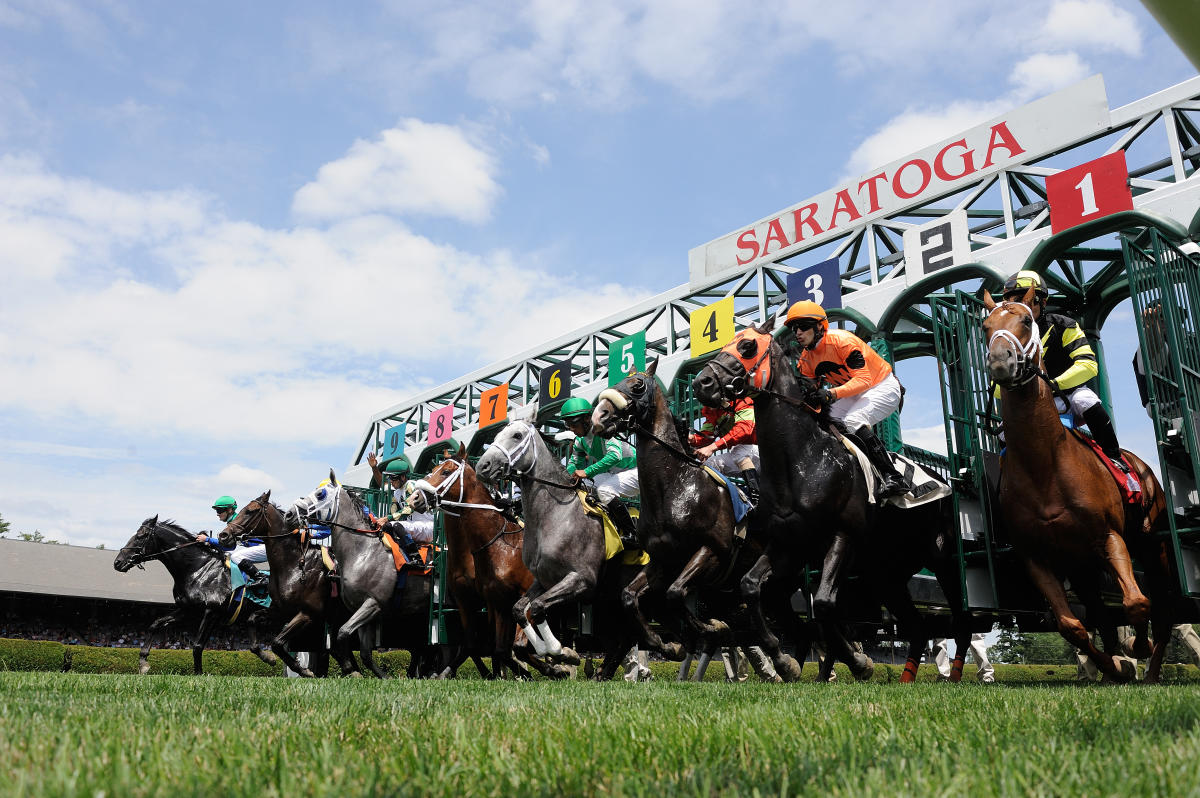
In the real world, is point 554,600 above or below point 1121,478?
below

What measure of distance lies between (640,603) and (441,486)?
2515 millimetres

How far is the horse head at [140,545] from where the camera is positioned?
43.6ft

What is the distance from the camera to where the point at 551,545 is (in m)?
7.80

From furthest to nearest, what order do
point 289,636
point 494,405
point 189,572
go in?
point 494,405 < point 189,572 < point 289,636

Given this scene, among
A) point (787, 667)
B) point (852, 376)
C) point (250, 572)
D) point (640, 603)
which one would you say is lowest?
point (787, 667)

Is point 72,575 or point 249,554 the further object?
point 72,575

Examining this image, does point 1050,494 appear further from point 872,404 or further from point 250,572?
point 250,572

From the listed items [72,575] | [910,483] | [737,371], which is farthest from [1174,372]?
[72,575]

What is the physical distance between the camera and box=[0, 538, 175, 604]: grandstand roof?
24.4m

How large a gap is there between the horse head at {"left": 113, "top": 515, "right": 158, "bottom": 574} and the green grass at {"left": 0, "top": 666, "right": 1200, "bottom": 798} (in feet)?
35.2

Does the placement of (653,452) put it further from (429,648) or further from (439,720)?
(429,648)

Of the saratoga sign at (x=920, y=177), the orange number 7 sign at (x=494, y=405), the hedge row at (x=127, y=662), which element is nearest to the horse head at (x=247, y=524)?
the hedge row at (x=127, y=662)

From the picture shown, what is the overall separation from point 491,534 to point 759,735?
22.2 feet

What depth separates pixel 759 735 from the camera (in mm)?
2480
